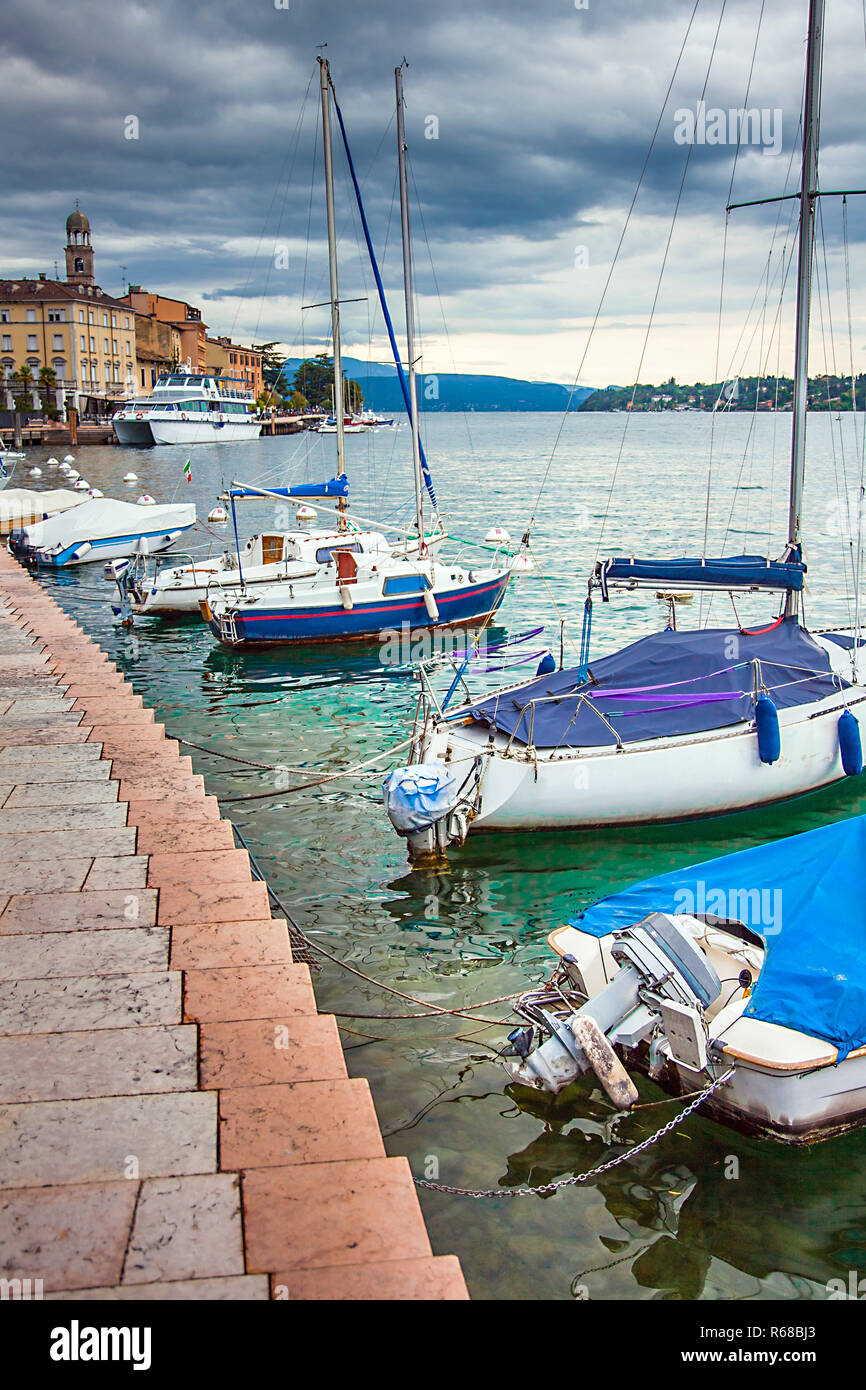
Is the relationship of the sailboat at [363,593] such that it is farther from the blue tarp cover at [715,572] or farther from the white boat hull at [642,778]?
the white boat hull at [642,778]

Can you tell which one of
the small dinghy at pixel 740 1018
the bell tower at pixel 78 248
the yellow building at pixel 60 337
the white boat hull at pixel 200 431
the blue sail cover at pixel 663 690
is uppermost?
the bell tower at pixel 78 248

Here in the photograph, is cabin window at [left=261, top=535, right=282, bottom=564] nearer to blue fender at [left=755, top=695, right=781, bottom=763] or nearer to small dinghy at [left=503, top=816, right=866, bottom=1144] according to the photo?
blue fender at [left=755, top=695, right=781, bottom=763]

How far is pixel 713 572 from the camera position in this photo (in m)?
15.2

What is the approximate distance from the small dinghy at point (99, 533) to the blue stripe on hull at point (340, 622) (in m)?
14.5

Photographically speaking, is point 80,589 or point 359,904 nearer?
point 359,904

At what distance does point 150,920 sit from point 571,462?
382ft

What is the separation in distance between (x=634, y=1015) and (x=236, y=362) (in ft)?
614

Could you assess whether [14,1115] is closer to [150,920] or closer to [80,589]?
[150,920]

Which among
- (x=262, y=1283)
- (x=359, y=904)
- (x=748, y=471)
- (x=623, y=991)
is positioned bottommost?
(x=359, y=904)

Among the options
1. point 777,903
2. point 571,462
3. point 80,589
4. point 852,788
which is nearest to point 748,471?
point 571,462

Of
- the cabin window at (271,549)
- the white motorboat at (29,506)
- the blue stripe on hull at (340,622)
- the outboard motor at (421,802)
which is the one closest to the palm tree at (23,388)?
the white motorboat at (29,506)

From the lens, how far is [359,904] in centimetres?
1127

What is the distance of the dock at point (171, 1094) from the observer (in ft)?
13.0

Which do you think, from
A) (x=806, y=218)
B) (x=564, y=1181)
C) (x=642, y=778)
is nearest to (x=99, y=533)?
(x=806, y=218)
